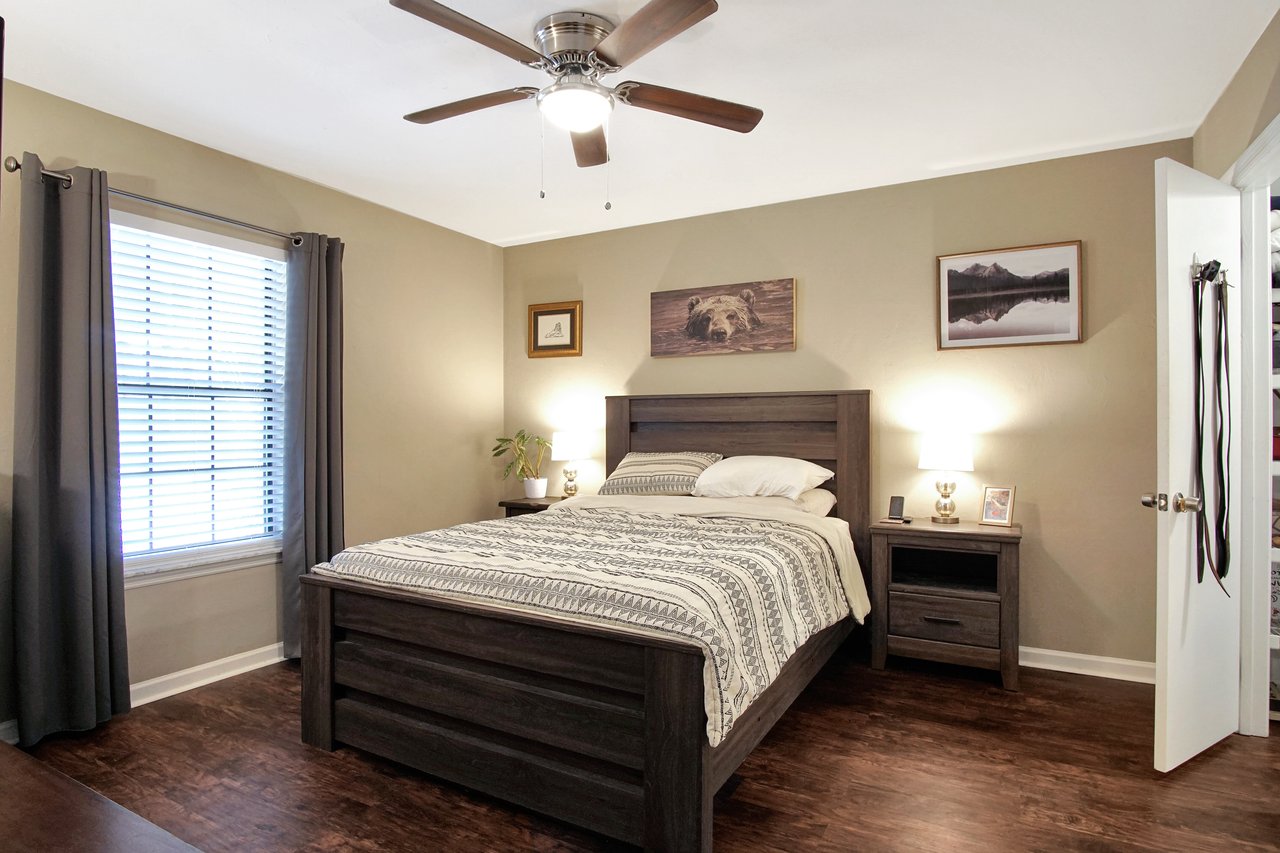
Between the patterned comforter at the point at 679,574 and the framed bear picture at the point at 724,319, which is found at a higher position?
the framed bear picture at the point at 724,319

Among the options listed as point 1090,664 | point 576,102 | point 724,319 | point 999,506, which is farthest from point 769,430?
point 576,102

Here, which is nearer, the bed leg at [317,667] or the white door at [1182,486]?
the white door at [1182,486]

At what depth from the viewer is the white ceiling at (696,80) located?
2359mm

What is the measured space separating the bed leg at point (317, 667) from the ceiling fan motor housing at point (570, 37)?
2.03 metres

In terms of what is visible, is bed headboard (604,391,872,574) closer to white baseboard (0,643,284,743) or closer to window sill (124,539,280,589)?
window sill (124,539,280,589)

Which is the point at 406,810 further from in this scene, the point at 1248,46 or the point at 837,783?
the point at 1248,46

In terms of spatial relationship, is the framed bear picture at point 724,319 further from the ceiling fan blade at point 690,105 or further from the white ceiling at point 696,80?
the ceiling fan blade at point 690,105

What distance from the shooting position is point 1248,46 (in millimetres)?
2516

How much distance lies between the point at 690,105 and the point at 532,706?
→ 1.98m

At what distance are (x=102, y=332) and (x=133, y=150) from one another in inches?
33.2

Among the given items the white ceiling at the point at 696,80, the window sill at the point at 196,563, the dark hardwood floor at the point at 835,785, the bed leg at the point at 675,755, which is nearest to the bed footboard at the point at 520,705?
the bed leg at the point at 675,755

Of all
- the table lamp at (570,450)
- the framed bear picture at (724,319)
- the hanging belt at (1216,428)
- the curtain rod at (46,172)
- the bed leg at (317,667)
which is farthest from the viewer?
the table lamp at (570,450)

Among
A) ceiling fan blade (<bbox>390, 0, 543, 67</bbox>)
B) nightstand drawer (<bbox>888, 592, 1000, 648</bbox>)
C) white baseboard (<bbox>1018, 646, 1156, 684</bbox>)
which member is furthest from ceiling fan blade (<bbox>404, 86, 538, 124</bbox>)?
white baseboard (<bbox>1018, 646, 1156, 684</bbox>)

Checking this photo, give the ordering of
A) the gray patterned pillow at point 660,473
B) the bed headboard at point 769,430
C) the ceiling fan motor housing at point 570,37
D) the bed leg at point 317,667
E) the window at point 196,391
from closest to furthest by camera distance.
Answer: the ceiling fan motor housing at point 570,37
the bed leg at point 317,667
the window at point 196,391
the bed headboard at point 769,430
the gray patterned pillow at point 660,473
